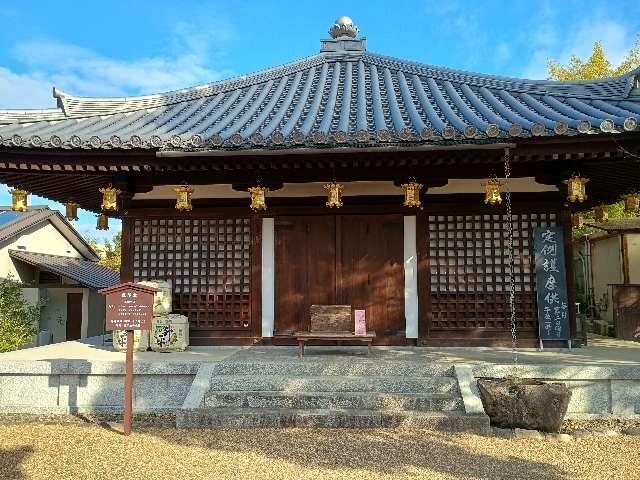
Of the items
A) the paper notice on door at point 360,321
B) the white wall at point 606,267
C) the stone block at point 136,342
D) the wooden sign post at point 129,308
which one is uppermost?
the white wall at point 606,267

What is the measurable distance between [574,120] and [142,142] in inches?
256

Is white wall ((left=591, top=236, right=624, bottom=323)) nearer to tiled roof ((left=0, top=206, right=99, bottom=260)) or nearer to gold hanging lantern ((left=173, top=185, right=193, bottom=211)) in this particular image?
gold hanging lantern ((left=173, top=185, right=193, bottom=211))

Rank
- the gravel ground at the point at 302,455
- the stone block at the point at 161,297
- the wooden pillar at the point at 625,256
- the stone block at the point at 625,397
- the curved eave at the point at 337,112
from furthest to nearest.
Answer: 1. the wooden pillar at the point at 625,256
2. the stone block at the point at 161,297
3. the curved eave at the point at 337,112
4. the stone block at the point at 625,397
5. the gravel ground at the point at 302,455

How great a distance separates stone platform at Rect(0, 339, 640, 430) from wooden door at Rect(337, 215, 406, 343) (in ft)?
4.19

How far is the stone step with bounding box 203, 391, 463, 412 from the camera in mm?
6453

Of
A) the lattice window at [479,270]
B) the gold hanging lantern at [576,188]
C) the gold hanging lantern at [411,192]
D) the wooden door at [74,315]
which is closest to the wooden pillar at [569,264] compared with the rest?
the lattice window at [479,270]

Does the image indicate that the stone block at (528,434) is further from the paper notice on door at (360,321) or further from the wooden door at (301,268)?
the wooden door at (301,268)

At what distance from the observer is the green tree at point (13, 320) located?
41.8 feet

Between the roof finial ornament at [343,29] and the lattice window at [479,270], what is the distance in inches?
297

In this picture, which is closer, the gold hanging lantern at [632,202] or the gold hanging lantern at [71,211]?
the gold hanging lantern at [632,202]

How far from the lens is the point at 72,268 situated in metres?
21.5

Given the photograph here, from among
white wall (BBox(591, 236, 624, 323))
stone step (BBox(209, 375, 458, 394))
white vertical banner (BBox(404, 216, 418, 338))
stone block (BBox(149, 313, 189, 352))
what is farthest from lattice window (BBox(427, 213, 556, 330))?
white wall (BBox(591, 236, 624, 323))

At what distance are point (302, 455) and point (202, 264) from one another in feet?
16.4

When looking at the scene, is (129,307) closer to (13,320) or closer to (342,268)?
(342,268)
